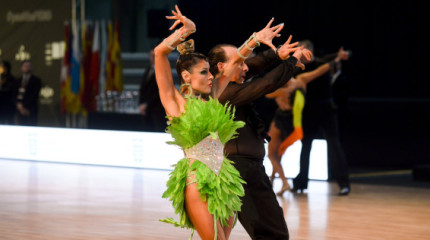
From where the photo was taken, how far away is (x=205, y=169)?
177 inches

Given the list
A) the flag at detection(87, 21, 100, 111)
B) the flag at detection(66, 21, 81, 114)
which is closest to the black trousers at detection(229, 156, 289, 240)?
the flag at detection(87, 21, 100, 111)

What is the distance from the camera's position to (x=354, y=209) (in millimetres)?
8898

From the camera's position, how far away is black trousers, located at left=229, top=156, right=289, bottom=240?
5055mm

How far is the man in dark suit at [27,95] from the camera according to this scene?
15664 mm

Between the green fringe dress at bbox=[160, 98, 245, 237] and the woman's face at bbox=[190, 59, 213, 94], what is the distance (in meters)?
0.16

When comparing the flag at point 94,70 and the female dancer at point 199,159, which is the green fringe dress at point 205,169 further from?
the flag at point 94,70

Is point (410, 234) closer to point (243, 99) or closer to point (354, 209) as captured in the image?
point (354, 209)

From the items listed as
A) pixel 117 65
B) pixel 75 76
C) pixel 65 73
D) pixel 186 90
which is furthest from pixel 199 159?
pixel 65 73

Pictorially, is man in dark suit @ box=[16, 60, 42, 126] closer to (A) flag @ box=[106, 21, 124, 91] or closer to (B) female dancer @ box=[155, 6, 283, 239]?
(A) flag @ box=[106, 21, 124, 91]

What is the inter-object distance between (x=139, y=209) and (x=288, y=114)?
7.38 ft

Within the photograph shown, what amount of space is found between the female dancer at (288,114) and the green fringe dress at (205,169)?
5193 mm

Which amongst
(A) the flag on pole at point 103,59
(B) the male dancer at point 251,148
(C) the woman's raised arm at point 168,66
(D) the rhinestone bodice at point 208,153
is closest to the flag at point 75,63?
(A) the flag on pole at point 103,59

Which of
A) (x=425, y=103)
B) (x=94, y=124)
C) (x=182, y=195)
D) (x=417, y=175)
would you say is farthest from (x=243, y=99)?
(x=425, y=103)

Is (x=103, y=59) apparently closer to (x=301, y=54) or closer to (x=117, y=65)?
(x=117, y=65)
